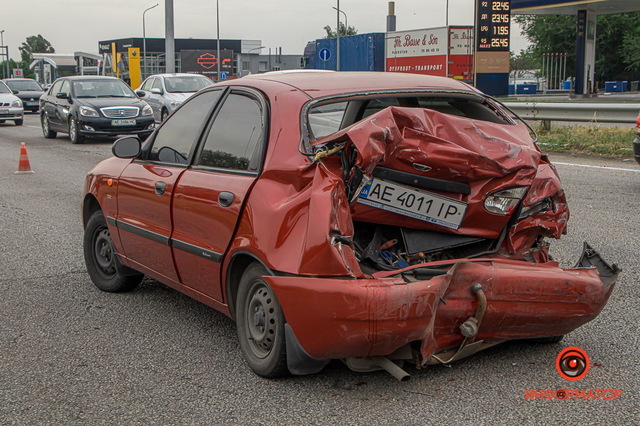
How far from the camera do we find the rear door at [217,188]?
4242 millimetres

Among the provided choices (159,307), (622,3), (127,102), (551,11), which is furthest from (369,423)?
(551,11)

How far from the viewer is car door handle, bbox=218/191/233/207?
166 inches

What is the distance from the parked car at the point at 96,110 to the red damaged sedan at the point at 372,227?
16493 millimetres

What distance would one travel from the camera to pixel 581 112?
16328 mm

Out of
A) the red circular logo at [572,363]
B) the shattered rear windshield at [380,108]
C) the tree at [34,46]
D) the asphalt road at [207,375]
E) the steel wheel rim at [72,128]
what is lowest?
the asphalt road at [207,375]

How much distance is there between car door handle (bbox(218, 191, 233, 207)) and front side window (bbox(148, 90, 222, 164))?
0.70m

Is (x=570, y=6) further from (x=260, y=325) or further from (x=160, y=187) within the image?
(x=260, y=325)

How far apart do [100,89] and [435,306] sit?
64.0 feet

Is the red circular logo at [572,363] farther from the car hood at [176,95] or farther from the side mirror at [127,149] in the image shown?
the car hood at [176,95]

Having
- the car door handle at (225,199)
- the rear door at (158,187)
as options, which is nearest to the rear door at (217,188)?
the car door handle at (225,199)

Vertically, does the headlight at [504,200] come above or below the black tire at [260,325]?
above

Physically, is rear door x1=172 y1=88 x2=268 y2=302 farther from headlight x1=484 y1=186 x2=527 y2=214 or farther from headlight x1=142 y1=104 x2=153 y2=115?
headlight x1=142 y1=104 x2=153 y2=115

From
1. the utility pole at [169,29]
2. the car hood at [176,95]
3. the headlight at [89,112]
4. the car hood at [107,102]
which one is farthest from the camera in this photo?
the utility pole at [169,29]

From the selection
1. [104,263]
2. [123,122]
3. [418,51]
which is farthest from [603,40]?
[104,263]
